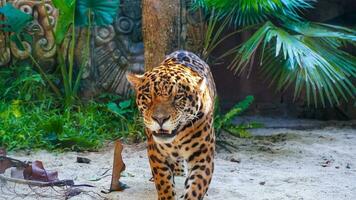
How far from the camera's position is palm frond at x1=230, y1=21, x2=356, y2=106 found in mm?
6250

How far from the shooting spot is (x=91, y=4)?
24.4 feet

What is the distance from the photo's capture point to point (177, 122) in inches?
171

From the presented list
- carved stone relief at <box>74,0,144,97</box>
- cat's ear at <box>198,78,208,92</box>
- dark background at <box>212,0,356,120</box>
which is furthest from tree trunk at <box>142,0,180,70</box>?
dark background at <box>212,0,356,120</box>

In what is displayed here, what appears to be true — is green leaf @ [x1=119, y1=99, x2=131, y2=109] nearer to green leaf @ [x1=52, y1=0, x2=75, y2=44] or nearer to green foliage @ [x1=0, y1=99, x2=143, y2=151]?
green foliage @ [x1=0, y1=99, x2=143, y2=151]

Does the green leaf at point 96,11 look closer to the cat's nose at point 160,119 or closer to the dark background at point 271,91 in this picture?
the dark background at point 271,91

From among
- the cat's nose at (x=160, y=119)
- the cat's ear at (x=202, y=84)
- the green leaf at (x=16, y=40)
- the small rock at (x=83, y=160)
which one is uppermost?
the green leaf at (x=16, y=40)

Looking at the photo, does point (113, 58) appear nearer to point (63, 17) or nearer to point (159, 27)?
point (63, 17)

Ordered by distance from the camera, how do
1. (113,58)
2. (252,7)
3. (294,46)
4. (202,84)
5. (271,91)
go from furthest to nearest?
(271,91), (113,58), (252,7), (294,46), (202,84)

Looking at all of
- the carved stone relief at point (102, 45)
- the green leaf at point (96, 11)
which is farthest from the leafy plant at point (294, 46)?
the carved stone relief at point (102, 45)

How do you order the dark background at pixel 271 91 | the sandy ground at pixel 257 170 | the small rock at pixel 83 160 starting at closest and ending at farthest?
the sandy ground at pixel 257 170 → the small rock at pixel 83 160 → the dark background at pixel 271 91

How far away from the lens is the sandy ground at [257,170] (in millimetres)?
5223

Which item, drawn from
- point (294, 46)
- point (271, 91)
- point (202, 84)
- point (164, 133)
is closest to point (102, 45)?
point (271, 91)

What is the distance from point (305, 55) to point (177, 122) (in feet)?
7.57

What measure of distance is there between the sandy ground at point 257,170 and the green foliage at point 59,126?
0.20 m
